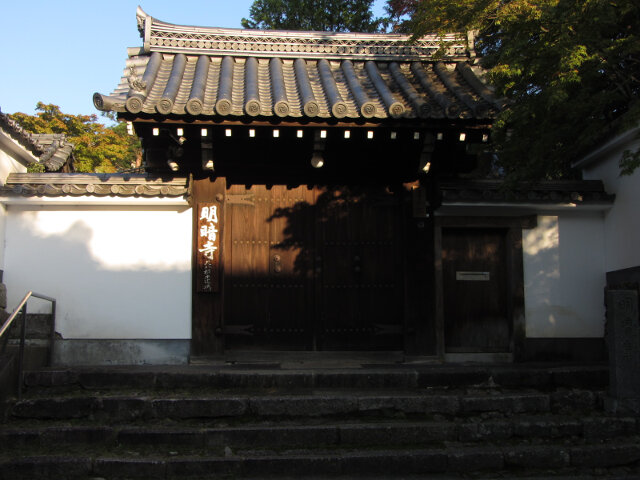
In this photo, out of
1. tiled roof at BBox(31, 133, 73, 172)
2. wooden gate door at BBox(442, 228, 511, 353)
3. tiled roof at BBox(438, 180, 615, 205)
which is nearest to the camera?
tiled roof at BBox(438, 180, 615, 205)

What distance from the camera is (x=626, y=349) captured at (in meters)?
6.25

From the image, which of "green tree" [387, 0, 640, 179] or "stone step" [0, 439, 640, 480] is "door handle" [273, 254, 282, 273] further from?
"green tree" [387, 0, 640, 179]

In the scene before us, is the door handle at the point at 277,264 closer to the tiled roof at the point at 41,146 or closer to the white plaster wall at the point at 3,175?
the white plaster wall at the point at 3,175

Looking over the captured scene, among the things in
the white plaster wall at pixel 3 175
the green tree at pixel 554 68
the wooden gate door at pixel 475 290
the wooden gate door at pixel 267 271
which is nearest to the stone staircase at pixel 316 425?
the wooden gate door at pixel 267 271

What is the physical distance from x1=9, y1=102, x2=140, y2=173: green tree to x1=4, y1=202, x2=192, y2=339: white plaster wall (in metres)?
16.8

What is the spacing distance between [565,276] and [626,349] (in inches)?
99.0

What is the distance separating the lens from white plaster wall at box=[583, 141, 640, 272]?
26.1 ft

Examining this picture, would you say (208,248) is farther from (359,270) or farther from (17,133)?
(17,133)

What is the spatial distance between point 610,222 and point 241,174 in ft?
19.4

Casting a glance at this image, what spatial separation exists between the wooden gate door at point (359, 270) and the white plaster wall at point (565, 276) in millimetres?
2168

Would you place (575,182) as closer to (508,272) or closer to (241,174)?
(508,272)

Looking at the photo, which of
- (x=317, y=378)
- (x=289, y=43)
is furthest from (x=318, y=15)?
(x=317, y=378)

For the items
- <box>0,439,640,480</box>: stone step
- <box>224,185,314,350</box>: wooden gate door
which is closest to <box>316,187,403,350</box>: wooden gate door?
<box>224,185,314,350</box>: wooden gate door

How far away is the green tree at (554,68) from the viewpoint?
596 cm
